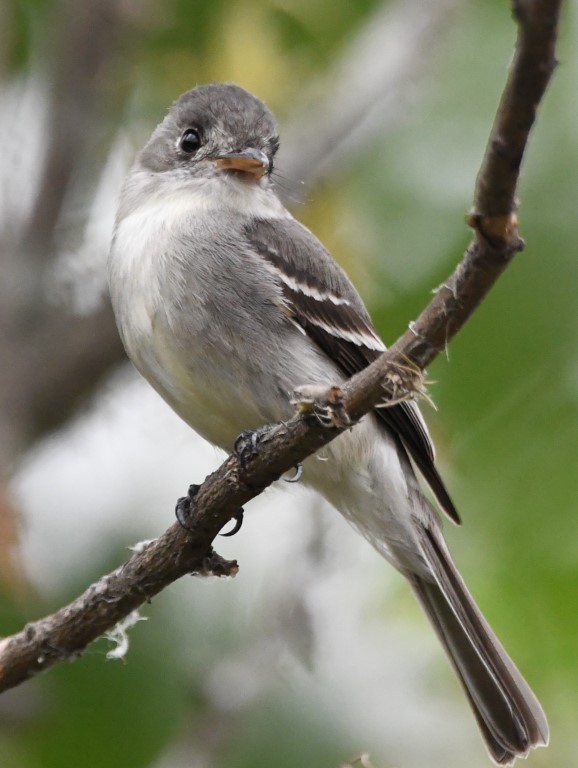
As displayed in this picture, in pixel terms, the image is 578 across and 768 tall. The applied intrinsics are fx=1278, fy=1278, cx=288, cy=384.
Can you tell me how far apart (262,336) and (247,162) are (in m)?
0.71

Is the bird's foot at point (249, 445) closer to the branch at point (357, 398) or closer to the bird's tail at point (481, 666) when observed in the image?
the branch at point (357, 398)

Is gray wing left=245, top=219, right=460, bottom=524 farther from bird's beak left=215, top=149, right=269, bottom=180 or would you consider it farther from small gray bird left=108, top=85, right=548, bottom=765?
bird's beak left=215, top=149, right=269, bottom=180

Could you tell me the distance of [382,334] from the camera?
4395 mm

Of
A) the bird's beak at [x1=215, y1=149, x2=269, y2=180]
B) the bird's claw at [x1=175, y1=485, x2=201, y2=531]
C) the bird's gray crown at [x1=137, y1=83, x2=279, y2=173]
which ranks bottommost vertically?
the bird's claw at [x1=175, y1=485, x2=201, y2=531]

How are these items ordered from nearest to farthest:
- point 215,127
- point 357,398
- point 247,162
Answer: point 357,398, point 247,162, point 215,127

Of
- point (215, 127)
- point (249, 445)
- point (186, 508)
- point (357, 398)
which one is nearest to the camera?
point (357, 398)

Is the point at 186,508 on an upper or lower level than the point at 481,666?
upper

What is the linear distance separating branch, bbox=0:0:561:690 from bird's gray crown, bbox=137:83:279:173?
1.43m

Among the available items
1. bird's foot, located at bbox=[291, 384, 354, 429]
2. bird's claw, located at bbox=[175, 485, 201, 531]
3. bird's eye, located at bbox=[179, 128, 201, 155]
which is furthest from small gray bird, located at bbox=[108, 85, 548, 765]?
bird's foot, located at bbox=[291, 384, 354, 429]

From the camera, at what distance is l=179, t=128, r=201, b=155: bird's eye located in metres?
4.09

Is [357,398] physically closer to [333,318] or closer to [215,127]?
[333,318]

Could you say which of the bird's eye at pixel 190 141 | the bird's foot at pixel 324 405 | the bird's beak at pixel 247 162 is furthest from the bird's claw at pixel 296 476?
the bird's eye at pixel 190 141

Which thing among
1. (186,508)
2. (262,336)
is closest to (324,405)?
(186,508)

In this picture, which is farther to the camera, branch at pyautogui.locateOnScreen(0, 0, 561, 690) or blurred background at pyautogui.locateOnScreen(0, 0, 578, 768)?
blurred background at pyautogui.locateOnScreen(0, 0, 578, 768)
